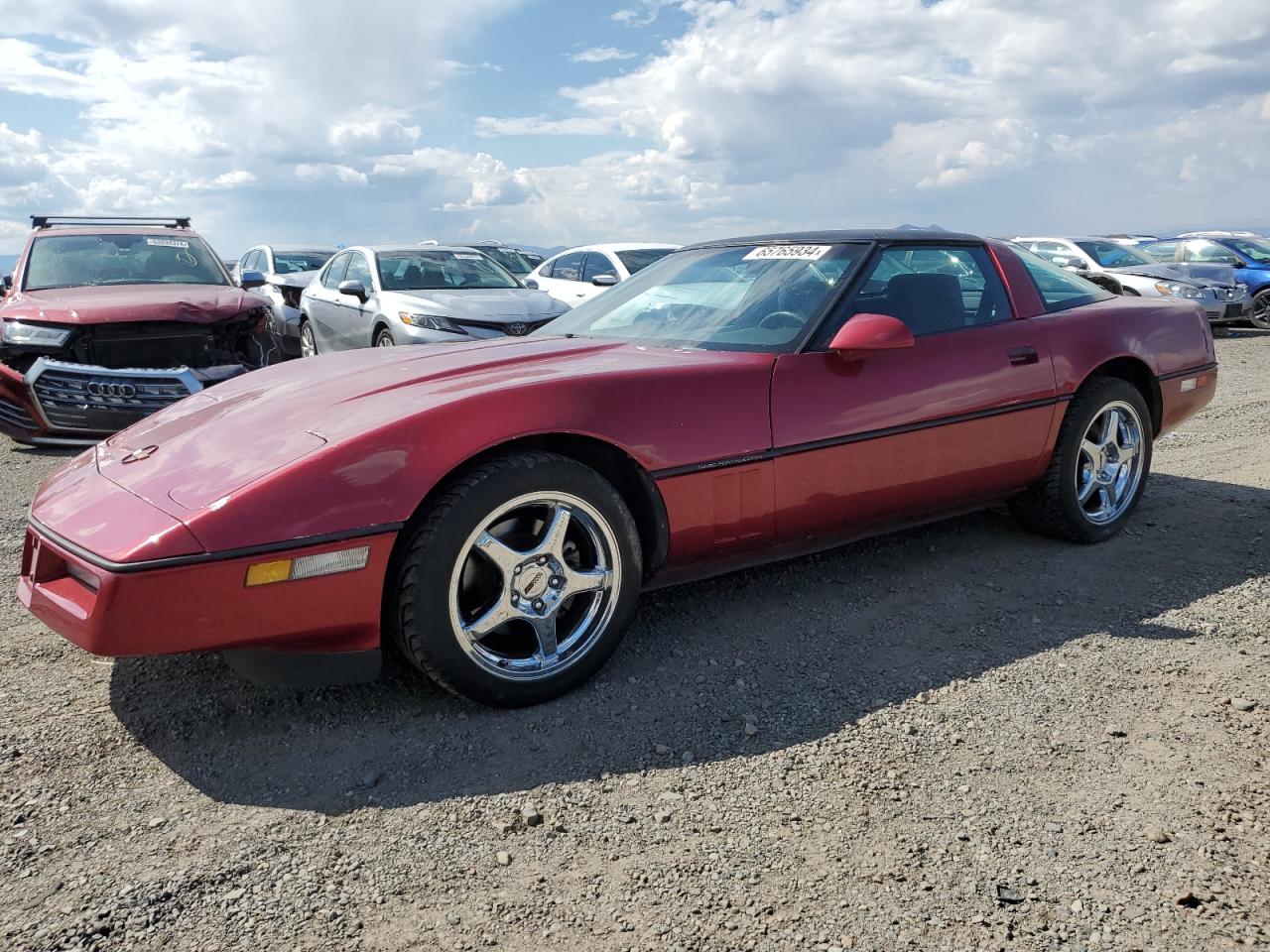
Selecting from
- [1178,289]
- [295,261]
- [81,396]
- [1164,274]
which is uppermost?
[295,261]

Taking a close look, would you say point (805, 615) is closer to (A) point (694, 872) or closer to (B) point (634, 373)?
(B) point (634, 373)

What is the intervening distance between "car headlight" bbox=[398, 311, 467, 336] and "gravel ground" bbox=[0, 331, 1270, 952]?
4820mm

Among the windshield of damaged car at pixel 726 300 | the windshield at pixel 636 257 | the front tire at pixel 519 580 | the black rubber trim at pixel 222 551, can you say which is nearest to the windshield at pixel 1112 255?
the windshield at pixel 636 257

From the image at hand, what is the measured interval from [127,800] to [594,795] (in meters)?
1.08

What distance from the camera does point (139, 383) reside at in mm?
5836

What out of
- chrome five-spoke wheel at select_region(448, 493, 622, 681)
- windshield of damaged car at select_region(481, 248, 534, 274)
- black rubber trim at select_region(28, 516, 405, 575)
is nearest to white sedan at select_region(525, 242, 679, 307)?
windshield of damaged car at select_region(481, 248, 534, 274)

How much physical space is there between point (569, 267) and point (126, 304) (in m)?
6.11

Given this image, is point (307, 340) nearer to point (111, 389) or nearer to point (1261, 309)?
point (111, 389)

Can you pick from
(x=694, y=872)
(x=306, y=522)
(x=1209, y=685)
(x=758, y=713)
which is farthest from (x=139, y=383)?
(x=1209, y=685)

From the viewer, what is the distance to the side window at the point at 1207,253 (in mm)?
14609

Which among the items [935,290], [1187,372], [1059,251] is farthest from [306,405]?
[1059,251]

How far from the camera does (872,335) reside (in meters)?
3.12

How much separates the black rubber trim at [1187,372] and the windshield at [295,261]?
12281 millimetres

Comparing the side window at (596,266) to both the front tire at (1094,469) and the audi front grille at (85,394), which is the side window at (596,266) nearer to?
the audi front grille at (85,394)
